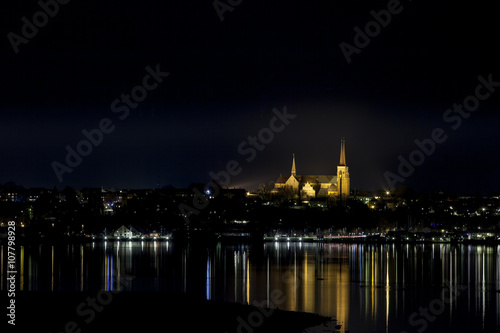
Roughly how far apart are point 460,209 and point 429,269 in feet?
319

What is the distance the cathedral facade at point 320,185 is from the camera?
146250 mm

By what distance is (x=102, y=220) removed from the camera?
11450 centimetres

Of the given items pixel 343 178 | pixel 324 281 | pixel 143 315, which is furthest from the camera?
pixel 343 178

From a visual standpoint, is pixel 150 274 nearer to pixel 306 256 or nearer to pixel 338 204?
pixel 306 256

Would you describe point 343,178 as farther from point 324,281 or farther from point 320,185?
point 324,281

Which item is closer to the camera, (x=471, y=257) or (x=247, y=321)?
(x=247, y=321)

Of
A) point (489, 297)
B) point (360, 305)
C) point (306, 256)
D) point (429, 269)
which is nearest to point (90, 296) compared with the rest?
point (360, 305)

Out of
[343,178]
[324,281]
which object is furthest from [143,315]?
[343,178]

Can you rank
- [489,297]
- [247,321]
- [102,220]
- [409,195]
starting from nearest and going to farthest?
[247,321], [489,297], [102,220], [409,195]

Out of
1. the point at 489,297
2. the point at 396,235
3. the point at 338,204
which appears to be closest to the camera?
the point at 489,297

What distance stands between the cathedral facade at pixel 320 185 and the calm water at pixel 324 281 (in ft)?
244

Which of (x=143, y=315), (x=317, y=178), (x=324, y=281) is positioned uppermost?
(x=317, y=178)

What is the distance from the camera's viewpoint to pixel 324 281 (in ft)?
155

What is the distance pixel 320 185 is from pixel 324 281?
338 ft
